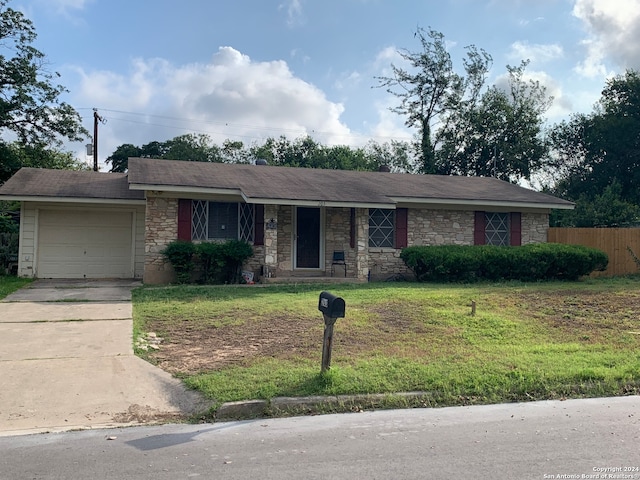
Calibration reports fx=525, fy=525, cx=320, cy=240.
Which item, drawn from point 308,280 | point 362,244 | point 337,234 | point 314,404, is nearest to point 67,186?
point 308,280

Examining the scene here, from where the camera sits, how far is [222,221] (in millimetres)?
15477

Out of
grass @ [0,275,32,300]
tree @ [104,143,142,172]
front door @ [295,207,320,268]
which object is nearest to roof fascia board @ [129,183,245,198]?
front door @ [295,207,320,268]

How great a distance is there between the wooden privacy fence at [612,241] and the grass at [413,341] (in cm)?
523

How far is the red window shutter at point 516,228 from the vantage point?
17875 mm

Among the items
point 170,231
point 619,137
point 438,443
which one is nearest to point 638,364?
point 438,443

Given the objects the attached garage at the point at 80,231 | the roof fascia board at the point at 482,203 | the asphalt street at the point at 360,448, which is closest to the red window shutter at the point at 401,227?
the roof fascia board at the point at 482,203

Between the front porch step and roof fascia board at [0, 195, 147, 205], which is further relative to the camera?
roof fascia board at [0, 195, 147, 205]

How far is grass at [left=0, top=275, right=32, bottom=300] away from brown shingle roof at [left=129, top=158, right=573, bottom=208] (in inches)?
153

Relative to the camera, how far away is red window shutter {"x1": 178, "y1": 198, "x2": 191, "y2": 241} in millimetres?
14805

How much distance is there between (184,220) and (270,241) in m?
2.54

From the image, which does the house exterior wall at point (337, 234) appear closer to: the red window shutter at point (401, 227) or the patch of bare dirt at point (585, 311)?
the red window shutter at point (401, 227)

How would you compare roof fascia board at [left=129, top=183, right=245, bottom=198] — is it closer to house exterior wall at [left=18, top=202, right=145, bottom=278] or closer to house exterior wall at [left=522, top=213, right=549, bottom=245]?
house exterior wall at [left=18, top=202, right=145, bottom=278]

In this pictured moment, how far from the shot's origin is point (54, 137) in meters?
23.9

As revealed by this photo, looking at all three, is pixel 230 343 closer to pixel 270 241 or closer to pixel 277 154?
pixel 270 241
